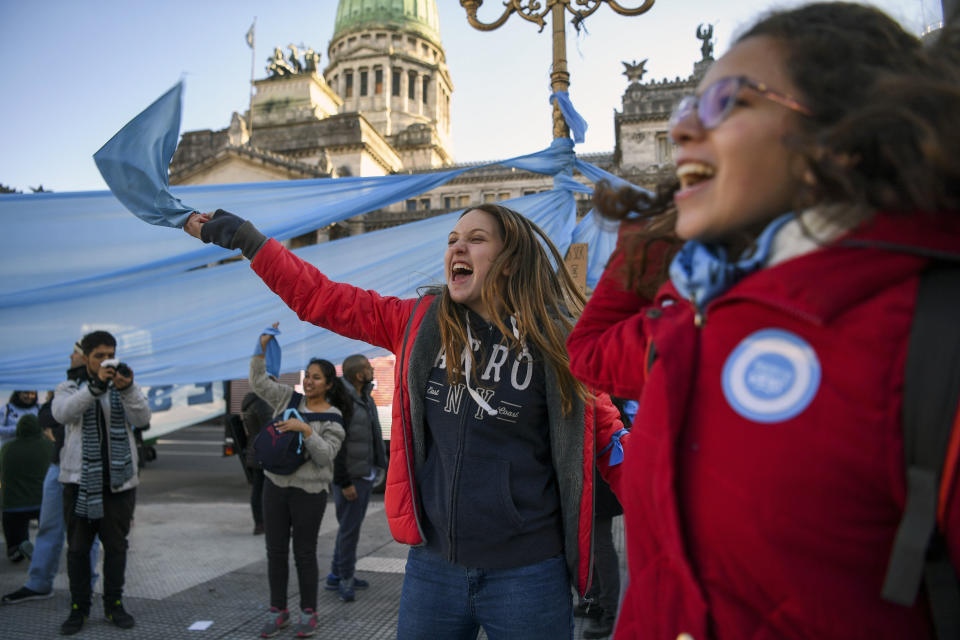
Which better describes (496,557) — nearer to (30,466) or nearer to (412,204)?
(30,466)

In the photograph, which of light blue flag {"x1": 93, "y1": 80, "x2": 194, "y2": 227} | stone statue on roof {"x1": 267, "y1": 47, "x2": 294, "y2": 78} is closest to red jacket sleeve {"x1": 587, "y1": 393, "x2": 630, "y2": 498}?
light blue flag {"x1": 93, "y1": 80, "x2": 194, "y2": 227}

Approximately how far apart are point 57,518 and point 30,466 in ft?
4.21

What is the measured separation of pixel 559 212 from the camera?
5613 mm

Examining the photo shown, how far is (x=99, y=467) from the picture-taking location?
465 centimetres

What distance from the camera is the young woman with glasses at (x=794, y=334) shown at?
0.85 metres

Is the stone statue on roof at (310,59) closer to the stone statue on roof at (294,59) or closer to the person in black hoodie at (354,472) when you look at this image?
the stone statue on roof at (294,59)

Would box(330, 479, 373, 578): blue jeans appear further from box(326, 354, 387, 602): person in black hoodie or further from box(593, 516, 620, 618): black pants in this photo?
box(593, 516, 620, 618): black pants

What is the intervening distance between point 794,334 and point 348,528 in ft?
16.3

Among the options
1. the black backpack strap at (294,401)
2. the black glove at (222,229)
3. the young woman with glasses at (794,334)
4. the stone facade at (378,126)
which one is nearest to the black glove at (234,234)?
the black glove at (222,229)

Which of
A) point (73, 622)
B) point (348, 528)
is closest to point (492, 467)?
point (348, 528)

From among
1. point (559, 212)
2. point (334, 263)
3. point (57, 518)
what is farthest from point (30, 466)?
point (559, 212)

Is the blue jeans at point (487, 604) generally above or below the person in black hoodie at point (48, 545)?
above

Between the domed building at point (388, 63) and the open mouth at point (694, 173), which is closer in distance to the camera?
the open mouth at point (694, 173)

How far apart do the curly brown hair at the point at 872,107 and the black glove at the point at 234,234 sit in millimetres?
1729
